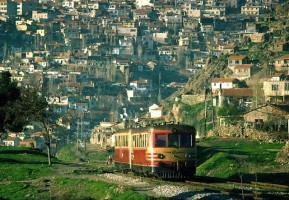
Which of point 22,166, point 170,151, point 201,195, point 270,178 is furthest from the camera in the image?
point 22,166

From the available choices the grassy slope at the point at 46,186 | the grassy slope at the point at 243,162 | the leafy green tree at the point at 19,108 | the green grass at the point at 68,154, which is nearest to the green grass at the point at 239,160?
the grassy slope at the point at 243,162

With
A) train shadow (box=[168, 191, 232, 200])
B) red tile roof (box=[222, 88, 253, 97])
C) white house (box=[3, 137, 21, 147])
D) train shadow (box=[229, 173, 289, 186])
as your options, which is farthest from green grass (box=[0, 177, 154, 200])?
white house (box=[3, 137, 21, 147])

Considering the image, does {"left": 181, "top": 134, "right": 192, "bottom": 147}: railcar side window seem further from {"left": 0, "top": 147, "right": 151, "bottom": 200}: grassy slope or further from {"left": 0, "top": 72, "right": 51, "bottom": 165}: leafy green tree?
{"left": 0, "top": 72, "right": 51, "bottom": 165}: leafy green tree

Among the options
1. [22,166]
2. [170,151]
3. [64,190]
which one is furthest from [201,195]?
[22,166]

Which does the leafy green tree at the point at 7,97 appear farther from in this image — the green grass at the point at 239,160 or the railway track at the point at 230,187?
the railway track at the point at 230,187

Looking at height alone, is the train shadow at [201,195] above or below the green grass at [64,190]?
above

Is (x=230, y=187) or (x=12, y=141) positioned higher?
(x=230, y=187)

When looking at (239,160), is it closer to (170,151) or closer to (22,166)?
(170,151)

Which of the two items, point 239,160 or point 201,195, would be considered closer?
point 201,195

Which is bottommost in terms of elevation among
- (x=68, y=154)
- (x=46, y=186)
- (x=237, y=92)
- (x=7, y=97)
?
(x=68, y=154)
